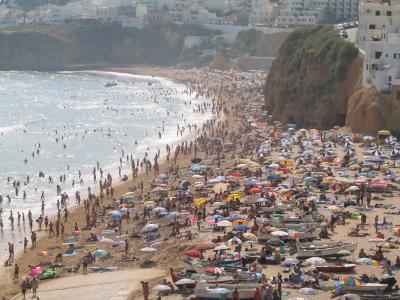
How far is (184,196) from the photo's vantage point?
127 ft

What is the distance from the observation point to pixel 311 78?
58031 mm

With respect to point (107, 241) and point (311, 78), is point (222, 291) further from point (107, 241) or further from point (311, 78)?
point (311, 78)

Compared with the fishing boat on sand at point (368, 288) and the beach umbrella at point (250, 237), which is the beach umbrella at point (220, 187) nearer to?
the beach umbrella at point (250, 237)

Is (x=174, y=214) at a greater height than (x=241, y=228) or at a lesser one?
lesser

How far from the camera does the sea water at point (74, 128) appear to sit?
156ft

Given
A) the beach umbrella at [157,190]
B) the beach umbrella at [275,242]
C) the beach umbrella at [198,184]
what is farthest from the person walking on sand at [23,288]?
the beach umbrella at [198,184]

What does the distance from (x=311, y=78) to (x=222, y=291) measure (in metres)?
36.9

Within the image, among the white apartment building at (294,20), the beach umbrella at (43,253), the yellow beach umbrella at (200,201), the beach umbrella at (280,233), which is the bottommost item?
the beach umbrella at (43,253)

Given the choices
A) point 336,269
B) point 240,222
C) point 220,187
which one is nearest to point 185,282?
point 336,269

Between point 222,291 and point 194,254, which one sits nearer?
point 222,291

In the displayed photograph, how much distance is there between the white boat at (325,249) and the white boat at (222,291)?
12.4 feet

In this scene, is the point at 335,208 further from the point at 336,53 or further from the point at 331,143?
the point at 336,53

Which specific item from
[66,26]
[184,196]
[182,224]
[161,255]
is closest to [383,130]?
[184,196]

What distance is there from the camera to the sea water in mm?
47481
